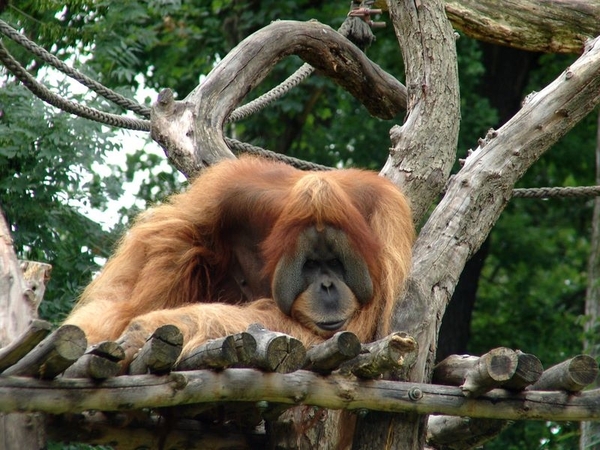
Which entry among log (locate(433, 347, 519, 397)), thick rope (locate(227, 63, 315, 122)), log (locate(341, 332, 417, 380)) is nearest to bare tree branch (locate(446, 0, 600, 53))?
thick rope (locate(227, 63, 315, 122))

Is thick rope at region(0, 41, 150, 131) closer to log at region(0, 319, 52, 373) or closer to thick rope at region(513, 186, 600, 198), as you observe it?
thick rope at region(513, 186, 600, 198)

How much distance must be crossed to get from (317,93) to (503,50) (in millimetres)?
2190

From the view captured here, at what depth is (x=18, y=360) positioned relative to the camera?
2936 millimetres

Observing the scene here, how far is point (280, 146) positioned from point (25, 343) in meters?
7.38

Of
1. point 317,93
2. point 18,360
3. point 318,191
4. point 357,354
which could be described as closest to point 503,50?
point 317,93

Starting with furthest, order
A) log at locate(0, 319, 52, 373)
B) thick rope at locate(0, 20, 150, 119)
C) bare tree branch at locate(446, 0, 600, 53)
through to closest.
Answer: bare tree branch at locate(446, 0, 600, 53)
thick rope at locate(0, 20, 150, 119)
log at locate(0, 319, 52, 373)

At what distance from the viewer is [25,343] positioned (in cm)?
282

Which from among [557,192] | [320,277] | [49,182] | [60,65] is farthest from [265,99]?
[320,277]

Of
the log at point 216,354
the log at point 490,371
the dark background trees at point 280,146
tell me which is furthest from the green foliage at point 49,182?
the log at point 490,371

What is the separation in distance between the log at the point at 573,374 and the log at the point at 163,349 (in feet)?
4.74

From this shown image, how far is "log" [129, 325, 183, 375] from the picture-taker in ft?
10.5

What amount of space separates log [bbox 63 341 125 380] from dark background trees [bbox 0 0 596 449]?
2.72 metres

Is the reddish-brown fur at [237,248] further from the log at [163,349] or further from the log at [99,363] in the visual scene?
the log at [99,363]

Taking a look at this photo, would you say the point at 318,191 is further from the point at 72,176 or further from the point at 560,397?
the point at 72,176
